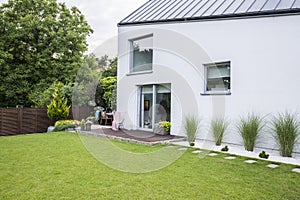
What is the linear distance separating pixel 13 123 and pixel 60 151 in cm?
757

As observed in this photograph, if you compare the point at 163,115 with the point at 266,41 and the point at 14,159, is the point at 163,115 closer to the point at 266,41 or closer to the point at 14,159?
the point at 266,41

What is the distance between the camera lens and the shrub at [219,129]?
318 inches

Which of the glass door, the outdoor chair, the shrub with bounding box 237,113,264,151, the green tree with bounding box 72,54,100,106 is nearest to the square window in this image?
the shrub with bounding box 237,113,264,151

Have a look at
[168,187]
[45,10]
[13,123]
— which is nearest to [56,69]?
[45,10]

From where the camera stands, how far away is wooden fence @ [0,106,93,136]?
12930 mm

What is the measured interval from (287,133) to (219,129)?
2062 millimetres

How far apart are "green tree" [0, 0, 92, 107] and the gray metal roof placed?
34.3 ft

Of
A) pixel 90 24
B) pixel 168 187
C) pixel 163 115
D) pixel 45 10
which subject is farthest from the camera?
pixel 90 24

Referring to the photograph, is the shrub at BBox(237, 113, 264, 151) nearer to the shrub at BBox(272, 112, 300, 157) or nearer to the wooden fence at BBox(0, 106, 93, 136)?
the shrub at BBox(272, 112, 300, 157)

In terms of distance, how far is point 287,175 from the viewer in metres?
4.90

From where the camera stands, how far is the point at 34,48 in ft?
67.6

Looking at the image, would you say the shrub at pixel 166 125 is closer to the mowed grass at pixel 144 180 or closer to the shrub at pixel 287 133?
the mowed grass at pixel 144 180

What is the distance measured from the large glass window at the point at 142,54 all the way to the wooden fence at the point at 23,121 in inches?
236

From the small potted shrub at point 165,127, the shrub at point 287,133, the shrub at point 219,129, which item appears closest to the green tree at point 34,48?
the small potted shrub at point 165,127
